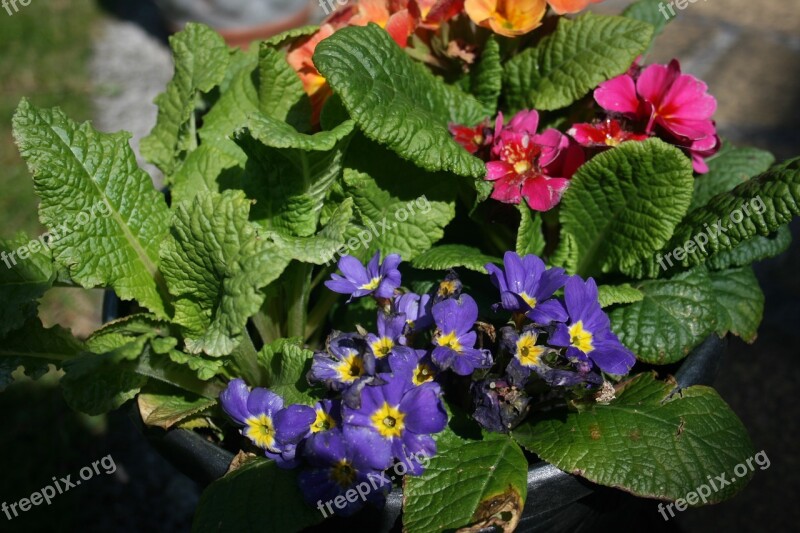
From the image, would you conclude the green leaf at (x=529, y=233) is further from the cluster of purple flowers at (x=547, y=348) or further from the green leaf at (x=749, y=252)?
the green leaf at (x=749, y=252)

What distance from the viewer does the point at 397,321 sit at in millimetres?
1101

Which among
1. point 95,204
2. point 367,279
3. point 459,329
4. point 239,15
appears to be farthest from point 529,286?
point 239,15

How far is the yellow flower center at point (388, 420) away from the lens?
103cm

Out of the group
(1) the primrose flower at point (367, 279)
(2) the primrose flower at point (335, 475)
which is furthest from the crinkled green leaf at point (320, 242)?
(2) the primrose flower at point (335, 475)

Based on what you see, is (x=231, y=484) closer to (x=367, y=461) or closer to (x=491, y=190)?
(x=367, y=461)

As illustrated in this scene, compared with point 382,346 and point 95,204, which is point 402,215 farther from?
point 95,204

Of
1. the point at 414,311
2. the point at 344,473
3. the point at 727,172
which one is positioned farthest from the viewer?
the point at 727,172

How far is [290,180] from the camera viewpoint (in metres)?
1.30

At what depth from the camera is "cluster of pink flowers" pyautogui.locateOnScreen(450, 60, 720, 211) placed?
1.28 meters

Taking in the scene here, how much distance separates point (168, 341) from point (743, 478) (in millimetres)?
827

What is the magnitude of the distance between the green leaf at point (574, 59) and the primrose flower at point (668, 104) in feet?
0.12

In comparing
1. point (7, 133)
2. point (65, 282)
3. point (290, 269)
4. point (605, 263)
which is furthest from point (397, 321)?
point (7, 133)

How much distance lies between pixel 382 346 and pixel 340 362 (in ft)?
0.20

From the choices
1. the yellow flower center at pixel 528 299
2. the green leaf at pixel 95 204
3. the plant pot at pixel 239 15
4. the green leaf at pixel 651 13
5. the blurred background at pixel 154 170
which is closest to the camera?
the yellow flower center at pixel 528 299
